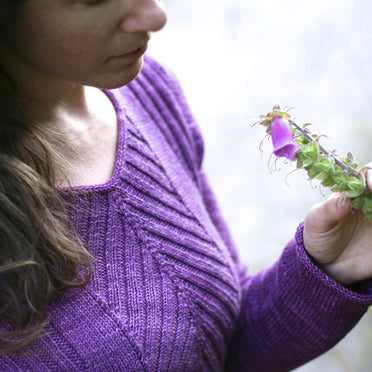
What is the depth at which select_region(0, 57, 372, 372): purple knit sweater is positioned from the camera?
0.86 m

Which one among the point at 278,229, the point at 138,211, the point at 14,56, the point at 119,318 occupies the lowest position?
the point at 278,229

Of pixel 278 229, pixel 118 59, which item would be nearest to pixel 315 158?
pixel 118 59

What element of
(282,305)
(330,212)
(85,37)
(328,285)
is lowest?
(282,305)

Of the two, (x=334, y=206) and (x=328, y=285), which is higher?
(x=334, y=206)

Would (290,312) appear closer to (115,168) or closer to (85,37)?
(115,168)

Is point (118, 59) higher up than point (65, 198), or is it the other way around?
point (118, 59)

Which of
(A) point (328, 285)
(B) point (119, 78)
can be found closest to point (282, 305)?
(A) point (328, 285)

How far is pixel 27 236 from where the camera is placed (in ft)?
2.63

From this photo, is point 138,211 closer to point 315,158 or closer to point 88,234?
point 88,234

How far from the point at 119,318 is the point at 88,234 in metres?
0.14

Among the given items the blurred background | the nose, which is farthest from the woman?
the blurred background

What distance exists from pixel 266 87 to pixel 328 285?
1.84m

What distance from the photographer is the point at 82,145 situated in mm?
966

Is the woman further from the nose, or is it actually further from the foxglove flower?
the foxglove flower
